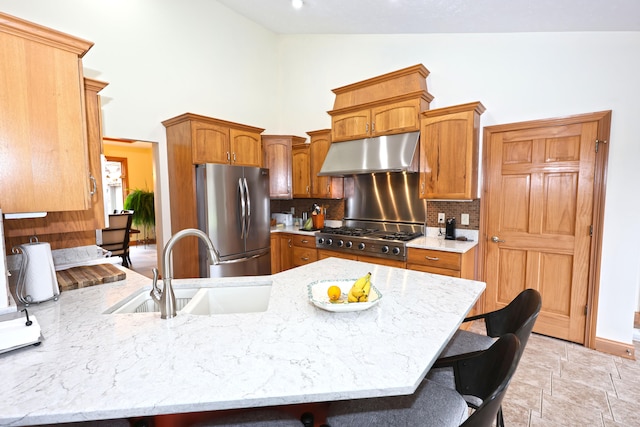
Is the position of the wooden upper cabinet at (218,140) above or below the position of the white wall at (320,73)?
below

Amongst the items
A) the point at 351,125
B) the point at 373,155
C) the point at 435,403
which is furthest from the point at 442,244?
the point at 435,403

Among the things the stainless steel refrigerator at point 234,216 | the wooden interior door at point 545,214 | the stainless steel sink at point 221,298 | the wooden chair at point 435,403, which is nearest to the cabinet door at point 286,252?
the stainless steel refrigerator at point 234,216

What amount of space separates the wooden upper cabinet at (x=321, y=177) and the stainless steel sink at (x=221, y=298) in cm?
269

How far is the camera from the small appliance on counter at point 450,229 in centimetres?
347

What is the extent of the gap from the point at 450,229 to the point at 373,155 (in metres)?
1.23

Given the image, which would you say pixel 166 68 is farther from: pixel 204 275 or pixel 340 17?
pixel 204 275

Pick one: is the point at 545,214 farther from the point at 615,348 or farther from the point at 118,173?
the point at 118,173

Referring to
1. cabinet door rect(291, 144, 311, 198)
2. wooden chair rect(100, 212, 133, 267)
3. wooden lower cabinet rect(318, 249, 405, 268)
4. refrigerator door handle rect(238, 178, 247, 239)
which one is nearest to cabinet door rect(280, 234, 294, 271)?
wooden lower cabinet rect(318, 249, 405, 268)

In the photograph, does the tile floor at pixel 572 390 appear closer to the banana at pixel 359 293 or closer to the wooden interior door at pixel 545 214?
the wooden interior door at pixel 545 214

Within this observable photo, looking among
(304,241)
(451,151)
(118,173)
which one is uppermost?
(118,173)

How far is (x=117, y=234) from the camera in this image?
5.27m

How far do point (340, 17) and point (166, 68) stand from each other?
2.26 metres

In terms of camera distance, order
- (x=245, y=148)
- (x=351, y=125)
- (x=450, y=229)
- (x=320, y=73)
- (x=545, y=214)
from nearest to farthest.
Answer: (x=545, y=214)
(x=450, y=229)
(x=351, y=125)
(x=245, y=148)
(x=320, y=73)

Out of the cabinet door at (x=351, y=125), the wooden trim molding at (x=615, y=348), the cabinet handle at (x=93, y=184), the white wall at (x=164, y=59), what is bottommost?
the wooden trim molding at (x=615, y=348)
